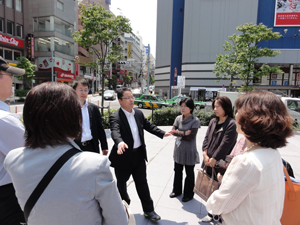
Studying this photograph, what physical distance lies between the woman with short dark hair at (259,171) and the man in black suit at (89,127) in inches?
80.9

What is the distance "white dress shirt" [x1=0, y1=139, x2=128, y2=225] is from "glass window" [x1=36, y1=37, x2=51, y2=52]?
34.1 m

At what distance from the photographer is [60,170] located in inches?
37.4

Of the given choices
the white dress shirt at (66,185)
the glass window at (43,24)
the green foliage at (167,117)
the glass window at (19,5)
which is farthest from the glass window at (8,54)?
the white dress shirt at (66,185)

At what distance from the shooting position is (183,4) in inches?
1289

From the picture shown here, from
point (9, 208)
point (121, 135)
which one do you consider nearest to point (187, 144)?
point (121, 135)

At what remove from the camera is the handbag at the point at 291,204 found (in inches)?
62.7

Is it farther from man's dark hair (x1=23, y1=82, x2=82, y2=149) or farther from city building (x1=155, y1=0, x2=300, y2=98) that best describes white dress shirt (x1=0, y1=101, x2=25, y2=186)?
city building (x1=155, y1=0, x2=300, y2=98)

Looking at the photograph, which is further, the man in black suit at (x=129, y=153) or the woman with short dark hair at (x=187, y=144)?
the woman with short dark hair at (x=187, y=144)

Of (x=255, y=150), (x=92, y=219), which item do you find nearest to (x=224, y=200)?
(x=255, y=150)

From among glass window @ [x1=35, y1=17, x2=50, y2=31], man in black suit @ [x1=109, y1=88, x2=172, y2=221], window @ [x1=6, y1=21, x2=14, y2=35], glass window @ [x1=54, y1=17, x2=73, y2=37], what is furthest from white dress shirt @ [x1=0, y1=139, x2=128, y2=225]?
glass window @ [x1=35, y1=17, x2=50, y2=31]

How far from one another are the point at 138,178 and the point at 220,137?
1.28 meters

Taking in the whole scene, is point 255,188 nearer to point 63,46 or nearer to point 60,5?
point 63,46

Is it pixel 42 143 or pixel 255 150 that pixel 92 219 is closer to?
pixel 42 143

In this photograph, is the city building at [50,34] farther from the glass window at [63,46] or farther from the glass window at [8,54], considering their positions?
the glass window at [8,54]
